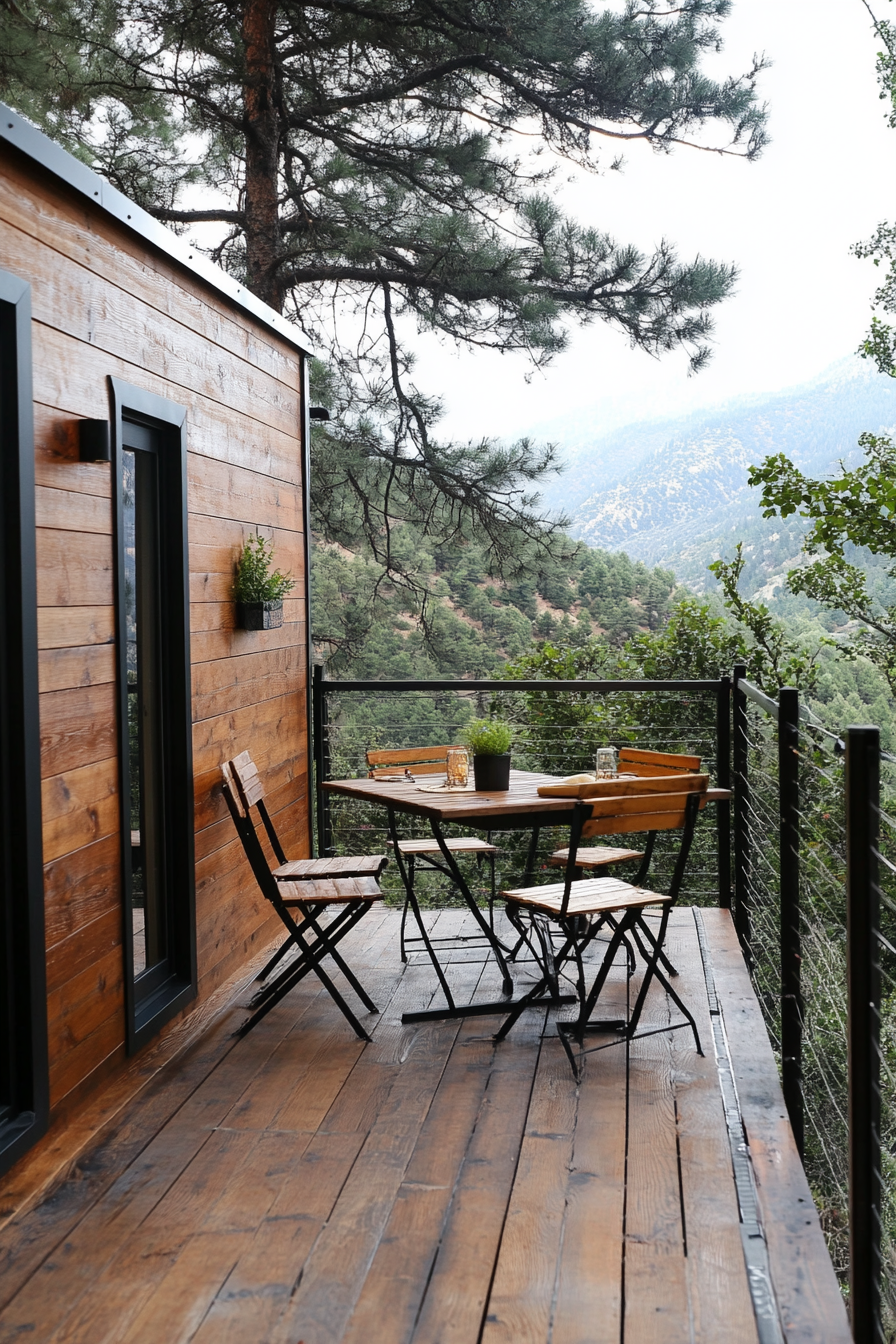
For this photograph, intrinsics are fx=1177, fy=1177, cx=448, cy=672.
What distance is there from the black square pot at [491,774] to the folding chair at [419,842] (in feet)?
0.86

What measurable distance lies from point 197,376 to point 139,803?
1511 millimetres

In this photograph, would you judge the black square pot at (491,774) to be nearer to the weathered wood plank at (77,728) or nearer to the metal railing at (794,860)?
the metal railing at (794,860)

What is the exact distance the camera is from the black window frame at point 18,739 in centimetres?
274

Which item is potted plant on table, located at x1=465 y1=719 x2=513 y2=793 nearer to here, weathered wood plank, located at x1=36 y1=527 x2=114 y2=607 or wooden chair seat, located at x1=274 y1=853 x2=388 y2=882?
wooden chair seat, located at x1=274 y1=853 x2=388 y2=882

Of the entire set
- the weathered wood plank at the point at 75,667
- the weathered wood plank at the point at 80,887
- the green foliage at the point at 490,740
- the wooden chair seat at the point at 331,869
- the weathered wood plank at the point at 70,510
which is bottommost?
the wooden chair seat at the point at 331,869

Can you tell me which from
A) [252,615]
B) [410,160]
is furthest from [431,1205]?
[410,160]

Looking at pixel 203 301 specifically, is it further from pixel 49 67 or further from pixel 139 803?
pixel 49 67

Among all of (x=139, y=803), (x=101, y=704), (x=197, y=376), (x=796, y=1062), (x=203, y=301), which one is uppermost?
(x=203, y=301)

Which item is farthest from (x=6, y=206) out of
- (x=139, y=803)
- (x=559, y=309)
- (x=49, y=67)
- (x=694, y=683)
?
(x=559, y=309)

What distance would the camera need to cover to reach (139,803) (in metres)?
3.65

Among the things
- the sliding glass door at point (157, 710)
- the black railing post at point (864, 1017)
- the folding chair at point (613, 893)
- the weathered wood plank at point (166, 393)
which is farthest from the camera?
the sliding glass door at point (157, 710)

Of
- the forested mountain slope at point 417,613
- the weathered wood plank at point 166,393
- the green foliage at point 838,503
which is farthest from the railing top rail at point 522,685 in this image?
the forested mountain slope at point 417,613

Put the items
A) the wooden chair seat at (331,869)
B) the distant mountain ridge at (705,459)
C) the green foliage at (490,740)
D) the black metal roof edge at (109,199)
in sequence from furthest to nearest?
the distant mountain ridge at (705,459)
the green foliage at (490,740)
the wooden chair seat at (331,869)
the black metal roof edge at (109,199)

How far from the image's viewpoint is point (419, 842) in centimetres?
489
